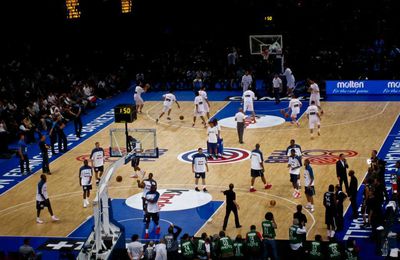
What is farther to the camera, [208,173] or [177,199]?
[208,173]

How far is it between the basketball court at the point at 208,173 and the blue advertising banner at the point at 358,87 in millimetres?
1934

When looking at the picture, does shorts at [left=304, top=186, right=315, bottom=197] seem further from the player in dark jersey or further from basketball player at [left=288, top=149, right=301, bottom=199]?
the player in dark jersey

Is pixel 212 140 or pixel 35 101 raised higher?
pixel 35 101

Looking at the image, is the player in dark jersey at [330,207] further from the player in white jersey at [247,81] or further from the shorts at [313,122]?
the player in white jersey at [247,81]

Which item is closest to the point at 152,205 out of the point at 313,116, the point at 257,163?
the point at 257,163

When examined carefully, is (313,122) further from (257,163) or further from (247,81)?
(247,81)

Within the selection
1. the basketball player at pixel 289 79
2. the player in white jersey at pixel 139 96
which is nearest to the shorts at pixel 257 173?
the player in white jersey at pixel 139 96

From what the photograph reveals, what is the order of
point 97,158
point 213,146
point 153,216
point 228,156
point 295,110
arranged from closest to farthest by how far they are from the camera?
point 153,216
point 97,158
point 213,146
point 228,156
point 295,110

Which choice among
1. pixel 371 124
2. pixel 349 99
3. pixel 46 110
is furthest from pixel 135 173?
pixel 349 99

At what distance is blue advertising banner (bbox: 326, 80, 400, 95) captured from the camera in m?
48.1

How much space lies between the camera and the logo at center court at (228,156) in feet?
121

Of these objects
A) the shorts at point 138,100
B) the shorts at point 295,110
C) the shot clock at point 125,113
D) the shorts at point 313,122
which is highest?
the shot clock at point 125,113

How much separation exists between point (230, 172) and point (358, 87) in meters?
15.4

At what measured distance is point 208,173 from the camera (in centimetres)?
3519
